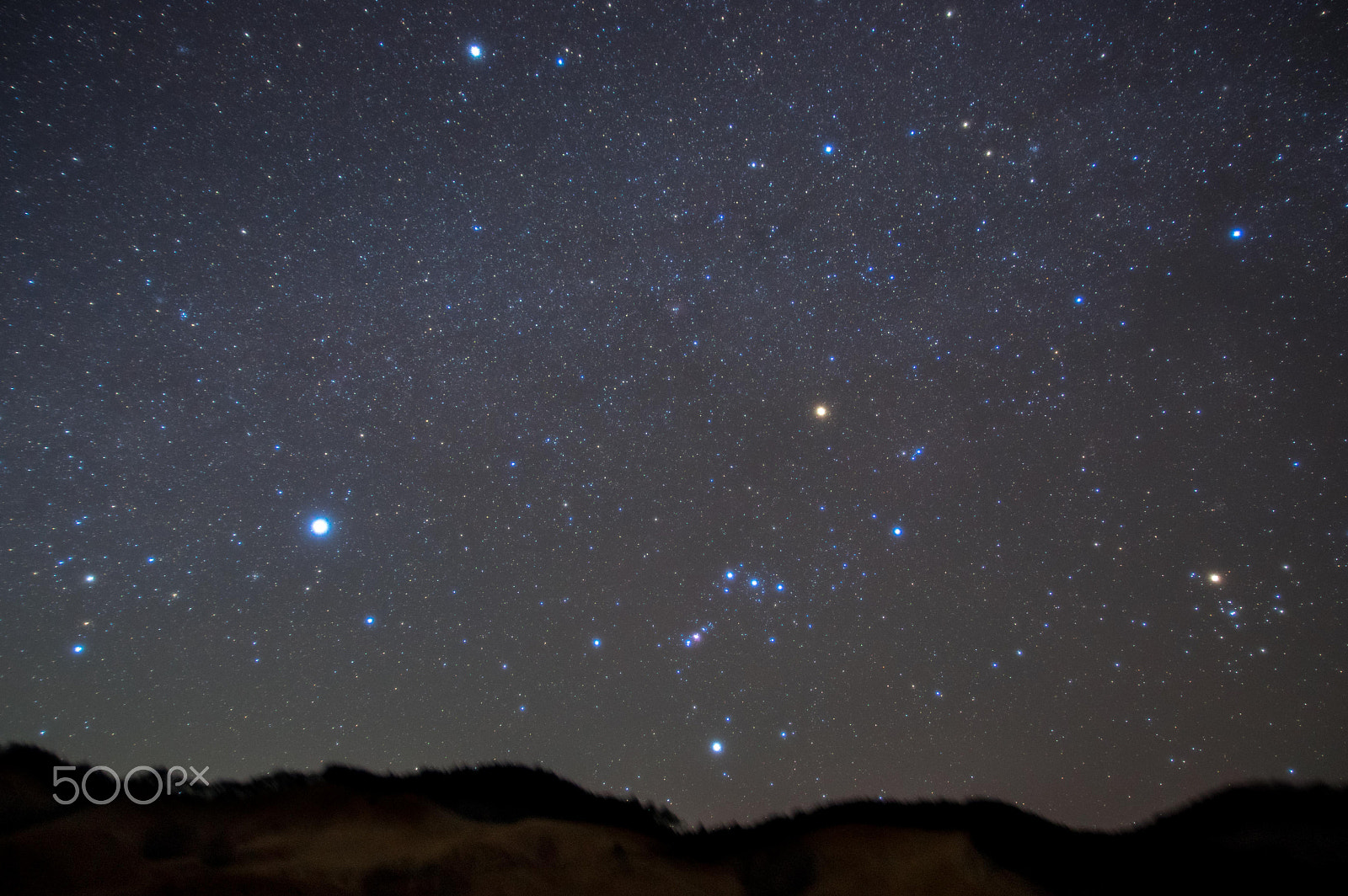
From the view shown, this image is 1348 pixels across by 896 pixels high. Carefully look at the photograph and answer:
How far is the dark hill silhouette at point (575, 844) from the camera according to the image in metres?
3.58

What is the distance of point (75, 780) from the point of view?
410cm

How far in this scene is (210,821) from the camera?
399cm

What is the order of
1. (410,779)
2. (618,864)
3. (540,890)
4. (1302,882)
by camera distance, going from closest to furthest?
(1302,882) → (540,890) → (618,864) → (410,779)

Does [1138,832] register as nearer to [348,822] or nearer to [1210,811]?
[1210,811]

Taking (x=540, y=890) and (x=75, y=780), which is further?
(x=75, y=780)

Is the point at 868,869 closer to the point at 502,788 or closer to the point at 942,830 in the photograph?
the point at 942,830

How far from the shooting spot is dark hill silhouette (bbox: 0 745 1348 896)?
3.58m

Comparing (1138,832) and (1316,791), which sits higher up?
(1316,791)

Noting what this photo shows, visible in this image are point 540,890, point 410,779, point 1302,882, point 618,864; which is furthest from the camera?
point 410,779

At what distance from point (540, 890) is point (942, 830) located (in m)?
2.79

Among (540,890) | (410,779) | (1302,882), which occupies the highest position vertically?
(410,779)

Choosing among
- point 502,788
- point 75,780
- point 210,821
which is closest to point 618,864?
point 502,788

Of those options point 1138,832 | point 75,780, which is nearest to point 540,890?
point 75,780

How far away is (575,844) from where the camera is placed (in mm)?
4074
